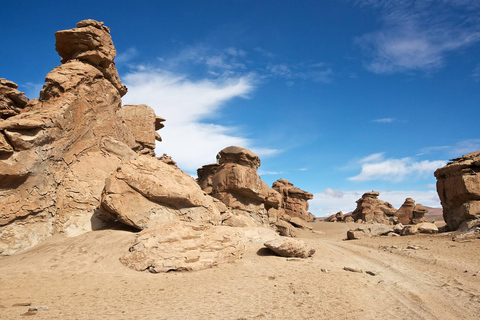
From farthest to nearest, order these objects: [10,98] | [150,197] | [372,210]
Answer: [372,210], [10,98], [150,197]

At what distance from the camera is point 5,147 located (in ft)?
28.1

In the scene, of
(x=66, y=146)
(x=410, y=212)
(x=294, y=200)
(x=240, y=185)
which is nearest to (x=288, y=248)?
(x=66, y=146)

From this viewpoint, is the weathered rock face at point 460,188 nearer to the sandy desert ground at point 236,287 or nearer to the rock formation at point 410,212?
the sandy desert ground at point 236,287

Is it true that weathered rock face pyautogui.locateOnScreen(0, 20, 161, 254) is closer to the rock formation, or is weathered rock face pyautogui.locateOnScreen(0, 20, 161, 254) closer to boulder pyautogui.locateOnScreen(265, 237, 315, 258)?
boulder pyautogui.locateOnScreen(265, 237, 315, 258)

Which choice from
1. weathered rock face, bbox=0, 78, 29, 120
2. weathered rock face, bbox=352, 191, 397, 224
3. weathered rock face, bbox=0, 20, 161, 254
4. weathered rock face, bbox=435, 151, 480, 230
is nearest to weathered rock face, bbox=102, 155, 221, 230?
weathered rock face, bbox=0, 20, 161, 254

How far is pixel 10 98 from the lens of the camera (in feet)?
47.7

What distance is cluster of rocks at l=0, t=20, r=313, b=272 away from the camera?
28.7 feet

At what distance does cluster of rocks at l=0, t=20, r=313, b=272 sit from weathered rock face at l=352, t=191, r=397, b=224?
90.7 ft

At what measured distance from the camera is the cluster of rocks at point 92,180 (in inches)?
344

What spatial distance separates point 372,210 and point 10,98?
124 ft

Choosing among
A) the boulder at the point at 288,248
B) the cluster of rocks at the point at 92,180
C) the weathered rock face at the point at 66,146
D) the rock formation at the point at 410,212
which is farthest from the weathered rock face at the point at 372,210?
the weathered rock face at the point at 66,146

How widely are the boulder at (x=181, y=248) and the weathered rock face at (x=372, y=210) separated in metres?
32.0

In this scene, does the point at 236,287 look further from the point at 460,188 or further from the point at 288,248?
the point at 460,188

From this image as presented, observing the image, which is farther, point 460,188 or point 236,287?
point 460,188
